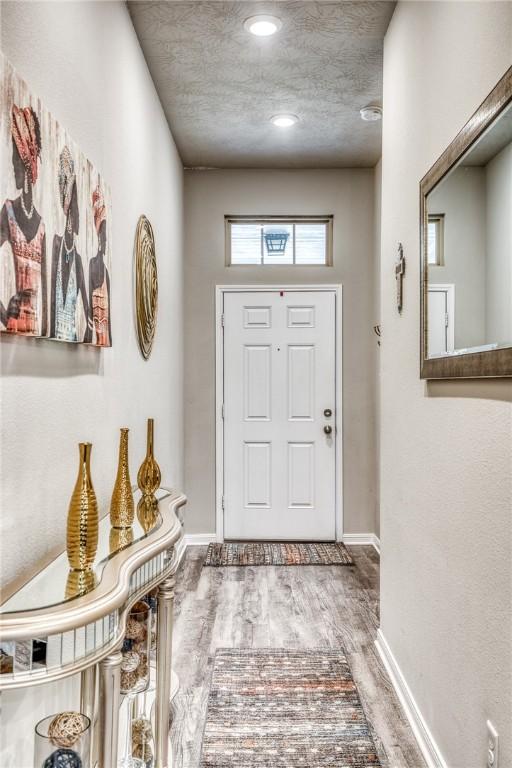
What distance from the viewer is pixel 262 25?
2.65 metres

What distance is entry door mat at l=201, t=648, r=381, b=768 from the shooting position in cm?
197

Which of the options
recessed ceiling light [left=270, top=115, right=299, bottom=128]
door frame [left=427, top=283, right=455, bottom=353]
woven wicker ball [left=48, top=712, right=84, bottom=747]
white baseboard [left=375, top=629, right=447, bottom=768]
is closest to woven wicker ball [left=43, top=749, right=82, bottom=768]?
woven wicker ball [left=48, top=712, right=84, bottom=747]

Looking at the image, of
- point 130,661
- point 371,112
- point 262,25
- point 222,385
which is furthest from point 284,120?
point 130,661

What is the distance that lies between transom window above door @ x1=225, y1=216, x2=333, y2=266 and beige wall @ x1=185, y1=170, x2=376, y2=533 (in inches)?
2.7

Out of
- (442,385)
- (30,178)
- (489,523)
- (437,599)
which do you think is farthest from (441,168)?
(437,599)

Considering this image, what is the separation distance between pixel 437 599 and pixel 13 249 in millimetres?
1580

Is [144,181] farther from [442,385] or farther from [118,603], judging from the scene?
[118,603]

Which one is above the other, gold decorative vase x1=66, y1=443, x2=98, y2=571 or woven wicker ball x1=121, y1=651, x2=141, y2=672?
gold decorative vase x1=66, y1=443, x2=98, y2=571

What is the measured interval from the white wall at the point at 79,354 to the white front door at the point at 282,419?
115 centimetres

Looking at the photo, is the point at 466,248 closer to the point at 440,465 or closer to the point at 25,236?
the point at 440,465

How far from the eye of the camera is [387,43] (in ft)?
8.85

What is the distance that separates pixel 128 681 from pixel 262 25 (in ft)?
8.72

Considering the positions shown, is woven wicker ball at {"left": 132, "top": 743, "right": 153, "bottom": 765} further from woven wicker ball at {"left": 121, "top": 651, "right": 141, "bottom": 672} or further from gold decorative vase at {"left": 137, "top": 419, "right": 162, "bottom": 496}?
gold decorative vase at {"left": 137, "top": 419, "right": 162, "bottom": 496}

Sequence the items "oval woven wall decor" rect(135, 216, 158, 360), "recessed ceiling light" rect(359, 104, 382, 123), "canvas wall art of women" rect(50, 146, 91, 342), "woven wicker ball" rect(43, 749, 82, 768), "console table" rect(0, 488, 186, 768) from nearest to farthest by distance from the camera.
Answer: "console table" rect(0, 488, 186, 768) → "woven wicker ball" rect(43, 749, 82, 768) → "canvas wall art of women" rect(50, 146, 91, 342) → "oval woven wall decor" rect(135, 216, 158, 360) → "recessed ceiling light" rect(359, 104, 382, 123)
